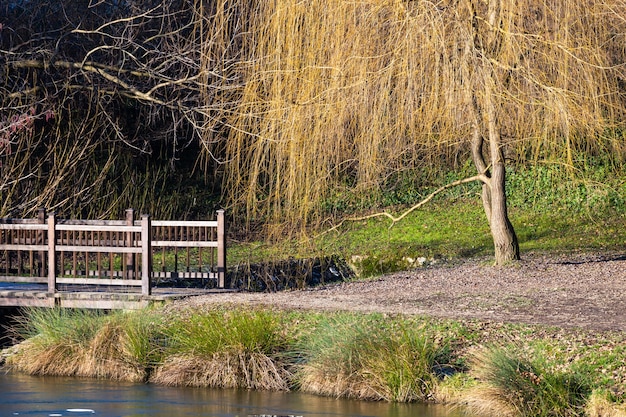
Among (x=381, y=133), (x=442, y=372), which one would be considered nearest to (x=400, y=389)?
(x=442, y=372)

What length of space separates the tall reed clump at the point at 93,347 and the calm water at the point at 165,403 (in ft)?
1.16

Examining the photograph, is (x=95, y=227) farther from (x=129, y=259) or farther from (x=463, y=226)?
(x=463, y=226)

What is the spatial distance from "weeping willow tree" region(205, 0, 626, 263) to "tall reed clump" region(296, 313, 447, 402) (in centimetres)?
359

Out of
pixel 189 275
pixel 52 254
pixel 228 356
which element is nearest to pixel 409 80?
pixel 228 356

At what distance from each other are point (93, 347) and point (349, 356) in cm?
331

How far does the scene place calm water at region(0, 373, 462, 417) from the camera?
35.4 ft

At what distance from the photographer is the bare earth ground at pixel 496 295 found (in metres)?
13.0

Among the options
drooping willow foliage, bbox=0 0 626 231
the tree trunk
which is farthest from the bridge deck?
the tree trunk

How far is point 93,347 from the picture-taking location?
12922mm

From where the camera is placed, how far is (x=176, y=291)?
15.8 meters

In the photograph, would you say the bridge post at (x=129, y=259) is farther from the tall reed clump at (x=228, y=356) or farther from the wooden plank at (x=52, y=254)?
the tall reed clump at (x=228, y=356)

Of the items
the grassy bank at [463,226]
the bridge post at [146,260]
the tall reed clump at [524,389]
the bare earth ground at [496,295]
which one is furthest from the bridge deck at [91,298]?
the tall reed clump at [524,389]

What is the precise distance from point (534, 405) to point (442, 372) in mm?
1313

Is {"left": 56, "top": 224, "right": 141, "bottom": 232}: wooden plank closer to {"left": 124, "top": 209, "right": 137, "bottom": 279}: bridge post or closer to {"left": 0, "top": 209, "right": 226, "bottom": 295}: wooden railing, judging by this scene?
{"left": 0, "top": 209, "right": 226, "bottom": 295}: wooden railing
